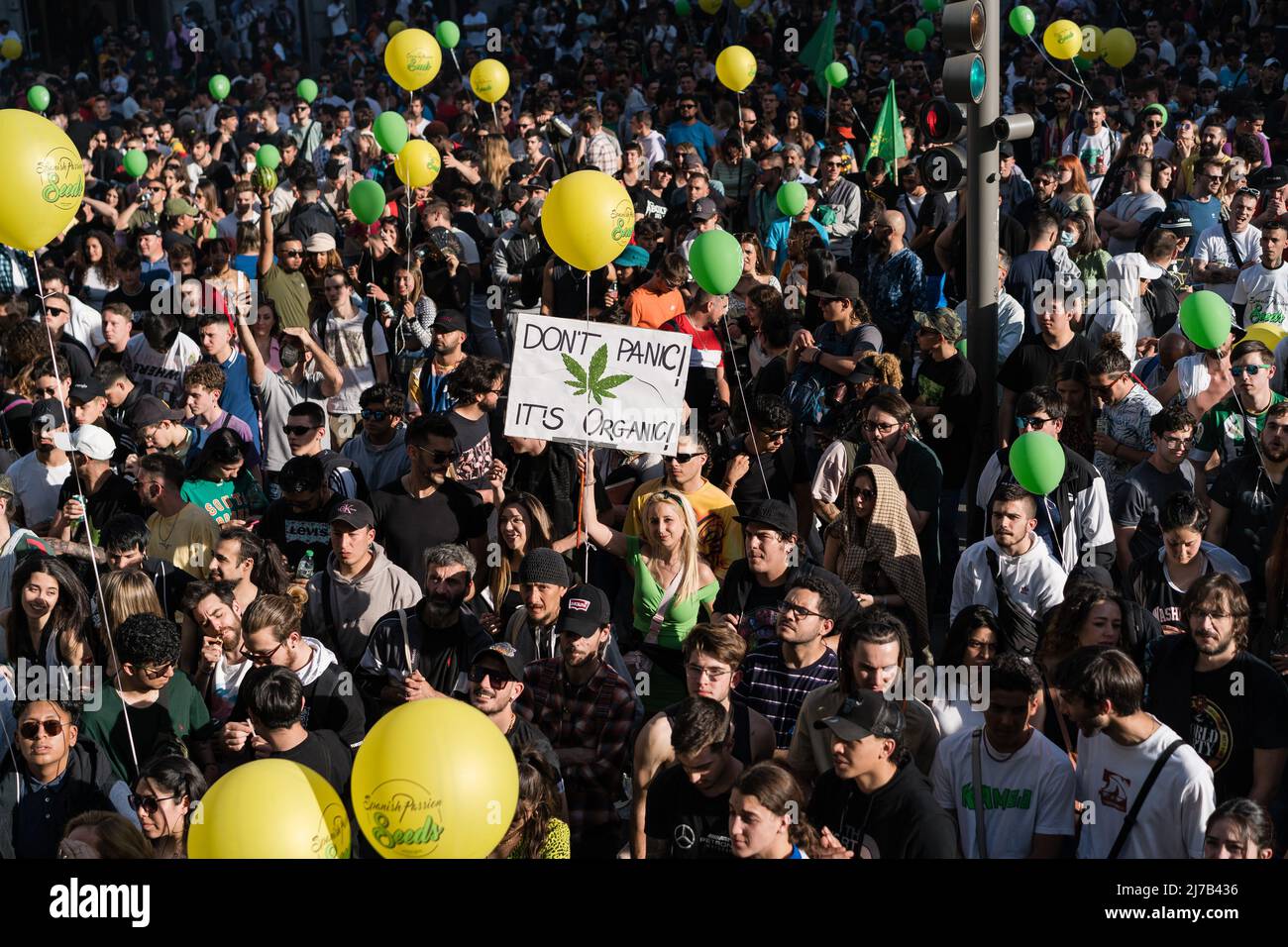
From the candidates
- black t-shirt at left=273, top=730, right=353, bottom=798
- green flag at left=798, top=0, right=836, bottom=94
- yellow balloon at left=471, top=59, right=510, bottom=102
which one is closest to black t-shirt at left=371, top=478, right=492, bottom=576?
black t-shirt at left=273, top=730, right=353, bottom=798

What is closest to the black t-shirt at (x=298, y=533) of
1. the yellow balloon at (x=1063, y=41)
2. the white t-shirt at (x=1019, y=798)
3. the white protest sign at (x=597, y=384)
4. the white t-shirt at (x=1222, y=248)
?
the white protest sign at (x=597, y=384)

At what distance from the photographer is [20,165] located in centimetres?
658

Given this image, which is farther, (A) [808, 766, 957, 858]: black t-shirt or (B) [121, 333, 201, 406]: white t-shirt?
(B) [121, 333, 201, 406]: white t-shirt

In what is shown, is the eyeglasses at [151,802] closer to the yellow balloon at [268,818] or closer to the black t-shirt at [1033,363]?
the yellow balloon at [268,818]

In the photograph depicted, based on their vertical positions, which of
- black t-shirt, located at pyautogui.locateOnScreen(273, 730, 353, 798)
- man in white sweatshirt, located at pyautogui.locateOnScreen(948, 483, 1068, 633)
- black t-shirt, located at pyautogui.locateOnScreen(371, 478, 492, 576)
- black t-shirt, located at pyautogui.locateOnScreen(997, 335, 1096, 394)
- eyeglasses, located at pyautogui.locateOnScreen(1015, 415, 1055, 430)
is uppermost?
black t-shirt, located at pyautogui.locateOnScreen(997, 335, 1096, 394)

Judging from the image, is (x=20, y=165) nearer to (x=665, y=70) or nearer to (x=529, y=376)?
(x=529, y=376)

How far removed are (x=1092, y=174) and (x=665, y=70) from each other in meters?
7.95

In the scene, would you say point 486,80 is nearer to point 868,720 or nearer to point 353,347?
point 353,347

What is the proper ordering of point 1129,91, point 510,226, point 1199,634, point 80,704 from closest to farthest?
point 1199,634 < point 80,704 < point 510,226 < point 1129,91

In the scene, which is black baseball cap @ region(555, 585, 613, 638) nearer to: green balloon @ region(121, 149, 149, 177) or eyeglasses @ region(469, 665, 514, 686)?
eyeglasses @ region(469, 665, 514, 686)

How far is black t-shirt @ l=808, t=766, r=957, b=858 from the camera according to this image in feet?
15.1

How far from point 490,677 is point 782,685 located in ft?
3.38

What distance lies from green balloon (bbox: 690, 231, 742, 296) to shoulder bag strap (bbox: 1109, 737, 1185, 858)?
171 inches

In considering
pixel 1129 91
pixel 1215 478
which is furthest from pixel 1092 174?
pixel 1215 478
